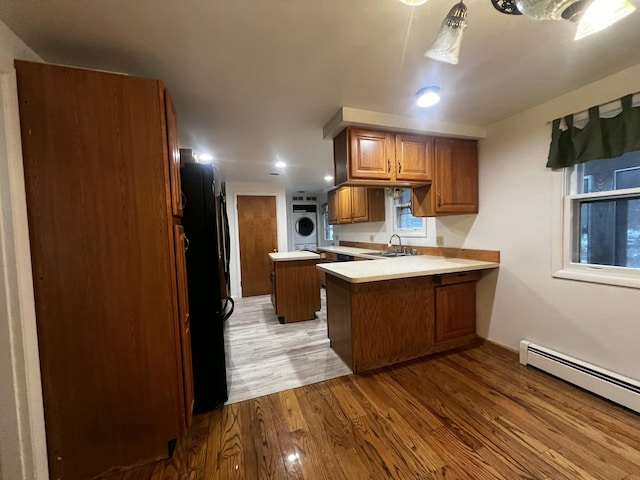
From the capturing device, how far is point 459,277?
259 centimetres

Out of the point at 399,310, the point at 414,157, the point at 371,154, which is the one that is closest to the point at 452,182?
the point at 414,157

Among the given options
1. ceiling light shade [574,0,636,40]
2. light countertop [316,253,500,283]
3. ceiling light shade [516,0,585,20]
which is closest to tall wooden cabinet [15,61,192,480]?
light countertop [316,253,500,283]

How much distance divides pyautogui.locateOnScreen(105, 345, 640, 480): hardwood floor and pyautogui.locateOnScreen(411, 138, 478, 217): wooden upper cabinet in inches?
61.3

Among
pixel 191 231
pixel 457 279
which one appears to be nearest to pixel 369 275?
Result: pixel 457 279

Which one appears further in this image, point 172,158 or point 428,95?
point 428,95

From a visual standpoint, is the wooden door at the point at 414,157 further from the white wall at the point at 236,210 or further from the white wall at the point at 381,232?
the white wall at the point at 236,210

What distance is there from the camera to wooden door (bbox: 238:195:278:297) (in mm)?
5035

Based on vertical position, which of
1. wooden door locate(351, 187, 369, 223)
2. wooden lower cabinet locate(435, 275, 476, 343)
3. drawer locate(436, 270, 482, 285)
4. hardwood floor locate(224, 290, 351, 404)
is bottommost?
hardwood floor locate(224, 290, 351, 404)

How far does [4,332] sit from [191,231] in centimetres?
89

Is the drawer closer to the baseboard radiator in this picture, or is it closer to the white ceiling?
the baseboard radiator

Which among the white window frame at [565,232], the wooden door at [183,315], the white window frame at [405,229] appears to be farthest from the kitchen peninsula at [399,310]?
the wooden door at [183,315]

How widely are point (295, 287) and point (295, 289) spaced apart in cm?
3

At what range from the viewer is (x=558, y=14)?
835mm

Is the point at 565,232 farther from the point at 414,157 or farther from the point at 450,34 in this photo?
the point at 450,34
